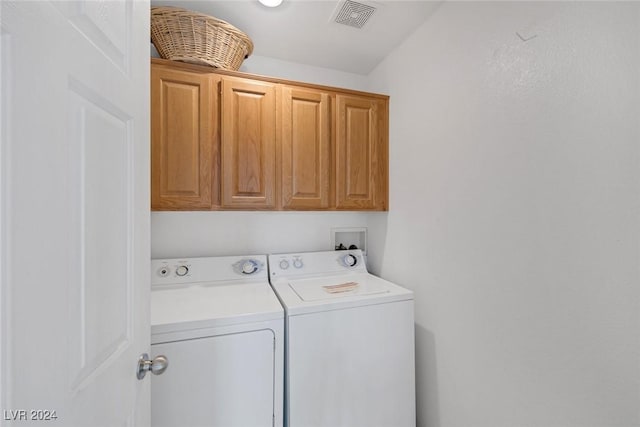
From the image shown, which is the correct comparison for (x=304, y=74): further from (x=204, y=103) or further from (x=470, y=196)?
(x=470, y=196)

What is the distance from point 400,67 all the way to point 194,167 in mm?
1462

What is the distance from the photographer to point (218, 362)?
3.80ft

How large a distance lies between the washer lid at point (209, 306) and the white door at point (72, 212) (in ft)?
1.23

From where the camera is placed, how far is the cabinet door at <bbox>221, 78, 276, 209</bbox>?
156 cm

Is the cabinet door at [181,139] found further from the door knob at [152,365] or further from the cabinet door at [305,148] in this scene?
the door knob at [152,365]

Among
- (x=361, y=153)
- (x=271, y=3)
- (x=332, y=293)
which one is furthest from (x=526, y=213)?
(x=271, y=3)

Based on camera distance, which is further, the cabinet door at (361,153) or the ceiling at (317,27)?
the cabinet door at (361,153)

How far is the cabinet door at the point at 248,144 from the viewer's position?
61.5 inches

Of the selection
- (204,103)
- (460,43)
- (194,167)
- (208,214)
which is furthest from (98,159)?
(460,43)

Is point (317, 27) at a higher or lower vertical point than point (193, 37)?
higher

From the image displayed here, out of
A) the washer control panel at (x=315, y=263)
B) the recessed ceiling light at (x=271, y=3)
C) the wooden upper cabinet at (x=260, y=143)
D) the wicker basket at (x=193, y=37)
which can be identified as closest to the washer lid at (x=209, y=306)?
the washer control panel at (x=315, y=263)

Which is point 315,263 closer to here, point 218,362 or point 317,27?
point 218,362

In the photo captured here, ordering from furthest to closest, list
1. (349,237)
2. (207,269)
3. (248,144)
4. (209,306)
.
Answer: (349,237) < (207,269) < (248,144) < (209,306)

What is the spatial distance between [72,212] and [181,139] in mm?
1108
